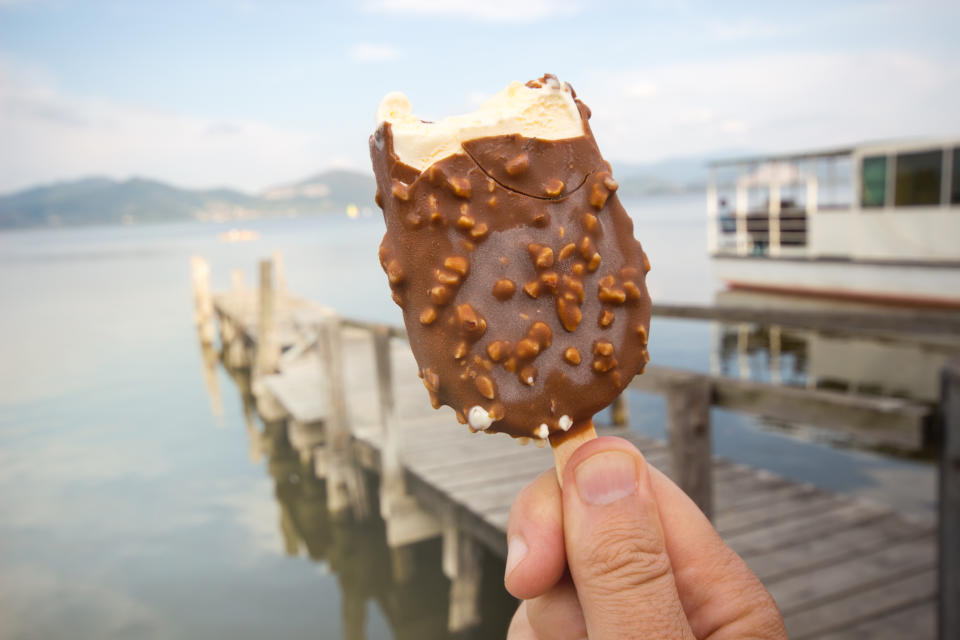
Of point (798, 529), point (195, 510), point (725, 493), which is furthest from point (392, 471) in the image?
point (195, 510)

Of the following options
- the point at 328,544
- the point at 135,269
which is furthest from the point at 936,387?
the point at 135,269

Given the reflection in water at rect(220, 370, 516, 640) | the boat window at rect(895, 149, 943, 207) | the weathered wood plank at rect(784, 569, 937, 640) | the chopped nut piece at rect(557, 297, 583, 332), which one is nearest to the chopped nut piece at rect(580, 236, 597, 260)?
the chopped nut piece at rect(557, 297, 583, 332)

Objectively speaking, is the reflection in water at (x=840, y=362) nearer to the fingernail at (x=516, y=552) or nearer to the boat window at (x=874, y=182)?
the boat window at (x=874, y=182)

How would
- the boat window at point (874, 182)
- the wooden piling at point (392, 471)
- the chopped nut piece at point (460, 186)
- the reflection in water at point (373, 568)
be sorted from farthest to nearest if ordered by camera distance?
the boat window at point (874, 182) < the reflection in water at point (373, 568) < the wooden piling at point (392, 471) < the chopped nut piece at point (460, 186)

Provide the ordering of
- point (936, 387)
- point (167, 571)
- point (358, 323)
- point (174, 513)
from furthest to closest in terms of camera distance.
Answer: point (936, 387) < point (174, 513) < point (167, 571) < point (358, 323)

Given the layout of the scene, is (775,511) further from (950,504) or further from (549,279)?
(549,279)

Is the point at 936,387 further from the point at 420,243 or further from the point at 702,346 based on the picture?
the point at 420,243

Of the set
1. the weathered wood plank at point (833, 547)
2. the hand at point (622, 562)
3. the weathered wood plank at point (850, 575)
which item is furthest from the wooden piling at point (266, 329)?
the hand at point (622, 562)
